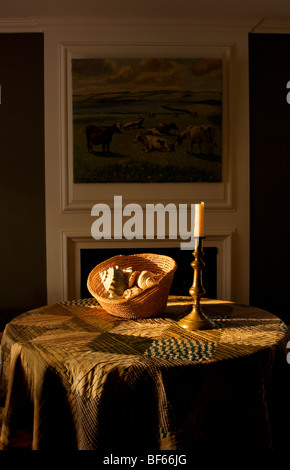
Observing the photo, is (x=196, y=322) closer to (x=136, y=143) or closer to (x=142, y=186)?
(x=142, y=186)

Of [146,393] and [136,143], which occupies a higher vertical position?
[136,143]

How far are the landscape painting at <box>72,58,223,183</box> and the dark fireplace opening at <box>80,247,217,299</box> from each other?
500mm

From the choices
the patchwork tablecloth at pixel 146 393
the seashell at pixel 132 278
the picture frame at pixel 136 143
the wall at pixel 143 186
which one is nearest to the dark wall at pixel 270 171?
the wall at pixel 143 186

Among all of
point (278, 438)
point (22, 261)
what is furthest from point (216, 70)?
point (278, 438)

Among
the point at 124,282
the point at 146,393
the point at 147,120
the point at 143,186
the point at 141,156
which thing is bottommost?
the point at 146,393

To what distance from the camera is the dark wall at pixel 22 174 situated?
9.26 ft

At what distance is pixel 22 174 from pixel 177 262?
1.28m

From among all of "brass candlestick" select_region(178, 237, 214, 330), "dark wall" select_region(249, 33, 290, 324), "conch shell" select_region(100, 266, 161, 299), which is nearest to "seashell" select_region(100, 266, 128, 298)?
"conch shell" select_region(100, 266, 161, 299)

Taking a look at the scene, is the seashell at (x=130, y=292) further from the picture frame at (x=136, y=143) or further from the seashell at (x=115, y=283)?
the picture frame at (x=136, y=143)

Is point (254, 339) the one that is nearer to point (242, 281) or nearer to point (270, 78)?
point (242, 281)

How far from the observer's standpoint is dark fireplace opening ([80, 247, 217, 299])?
2.88m

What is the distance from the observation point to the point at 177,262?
9.51 ft

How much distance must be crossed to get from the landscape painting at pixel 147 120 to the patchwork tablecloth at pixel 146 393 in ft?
5.97

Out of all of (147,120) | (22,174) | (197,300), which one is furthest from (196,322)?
(22,174)
